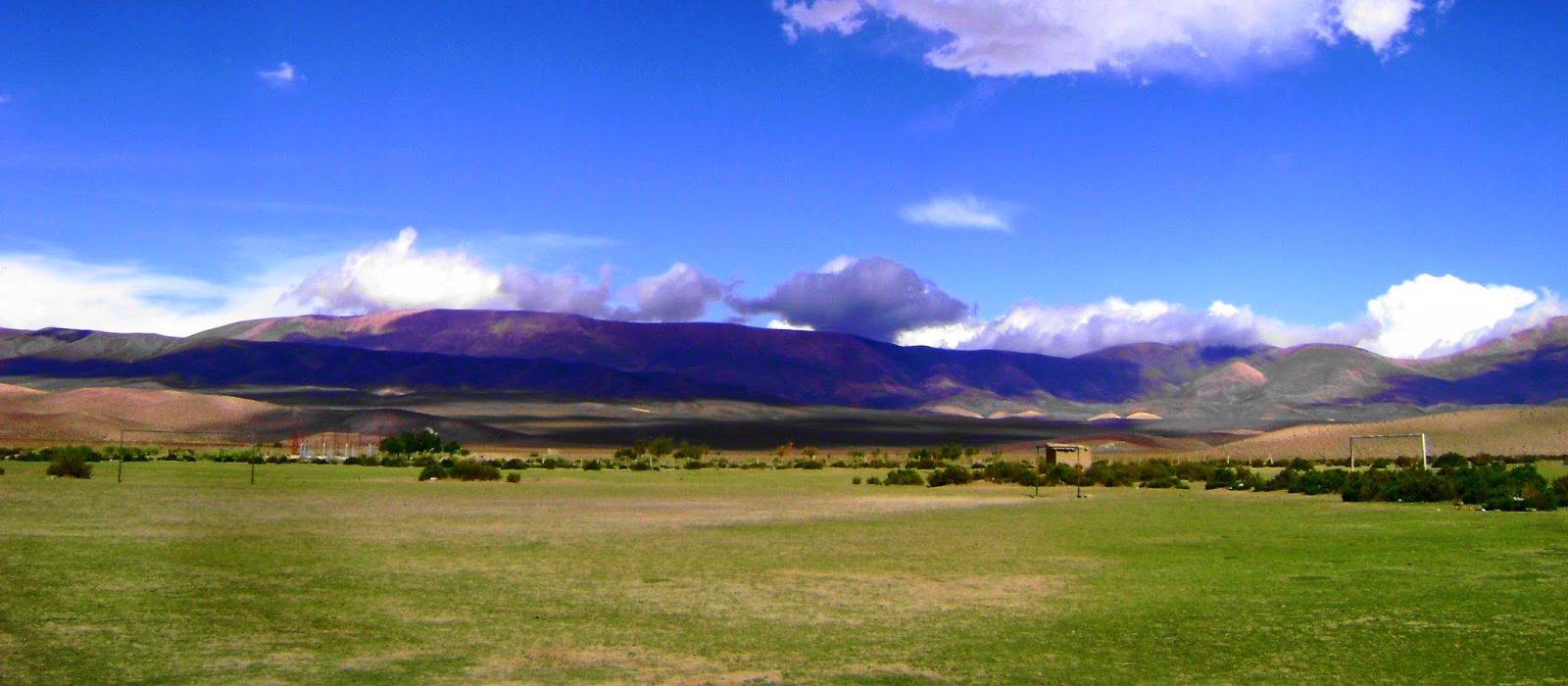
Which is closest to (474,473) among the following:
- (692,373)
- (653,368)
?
(692,373)

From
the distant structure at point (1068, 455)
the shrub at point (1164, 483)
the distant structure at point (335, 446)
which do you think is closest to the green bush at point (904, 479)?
the shrub at point (1164, 483)

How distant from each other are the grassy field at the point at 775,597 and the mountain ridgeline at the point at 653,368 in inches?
4720

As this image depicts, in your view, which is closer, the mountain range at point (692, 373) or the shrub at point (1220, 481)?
the shrub at point (1220, 481)

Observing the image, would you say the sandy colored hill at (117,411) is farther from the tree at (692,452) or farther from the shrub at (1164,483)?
the shrub at (1164,483)

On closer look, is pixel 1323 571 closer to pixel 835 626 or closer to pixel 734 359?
pixel 835 626

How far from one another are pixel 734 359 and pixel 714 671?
180 m

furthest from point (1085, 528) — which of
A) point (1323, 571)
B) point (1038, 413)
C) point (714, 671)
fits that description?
point (1038, 413)

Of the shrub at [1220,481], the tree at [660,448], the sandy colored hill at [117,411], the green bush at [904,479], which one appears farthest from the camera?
the sandy colored hill at [117,411]

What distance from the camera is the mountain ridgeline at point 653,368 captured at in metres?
153

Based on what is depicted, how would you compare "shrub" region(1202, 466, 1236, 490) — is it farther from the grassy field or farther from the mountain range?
the mountain range

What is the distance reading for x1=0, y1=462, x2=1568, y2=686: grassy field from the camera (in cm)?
1064

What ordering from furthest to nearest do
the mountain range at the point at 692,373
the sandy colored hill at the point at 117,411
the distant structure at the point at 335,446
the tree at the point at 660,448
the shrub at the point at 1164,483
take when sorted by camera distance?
the mountain range at the point at 692,373, the sandy colored hill at the point at 117,411, the tree at the point at 660,448, the distant structure at the point at 335,446, the shrub at the point at 1164,483

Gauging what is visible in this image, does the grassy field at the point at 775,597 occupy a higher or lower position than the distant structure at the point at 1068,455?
lower

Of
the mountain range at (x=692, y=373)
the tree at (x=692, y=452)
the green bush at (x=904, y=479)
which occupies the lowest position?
the green bush at (x=904, y=479)
